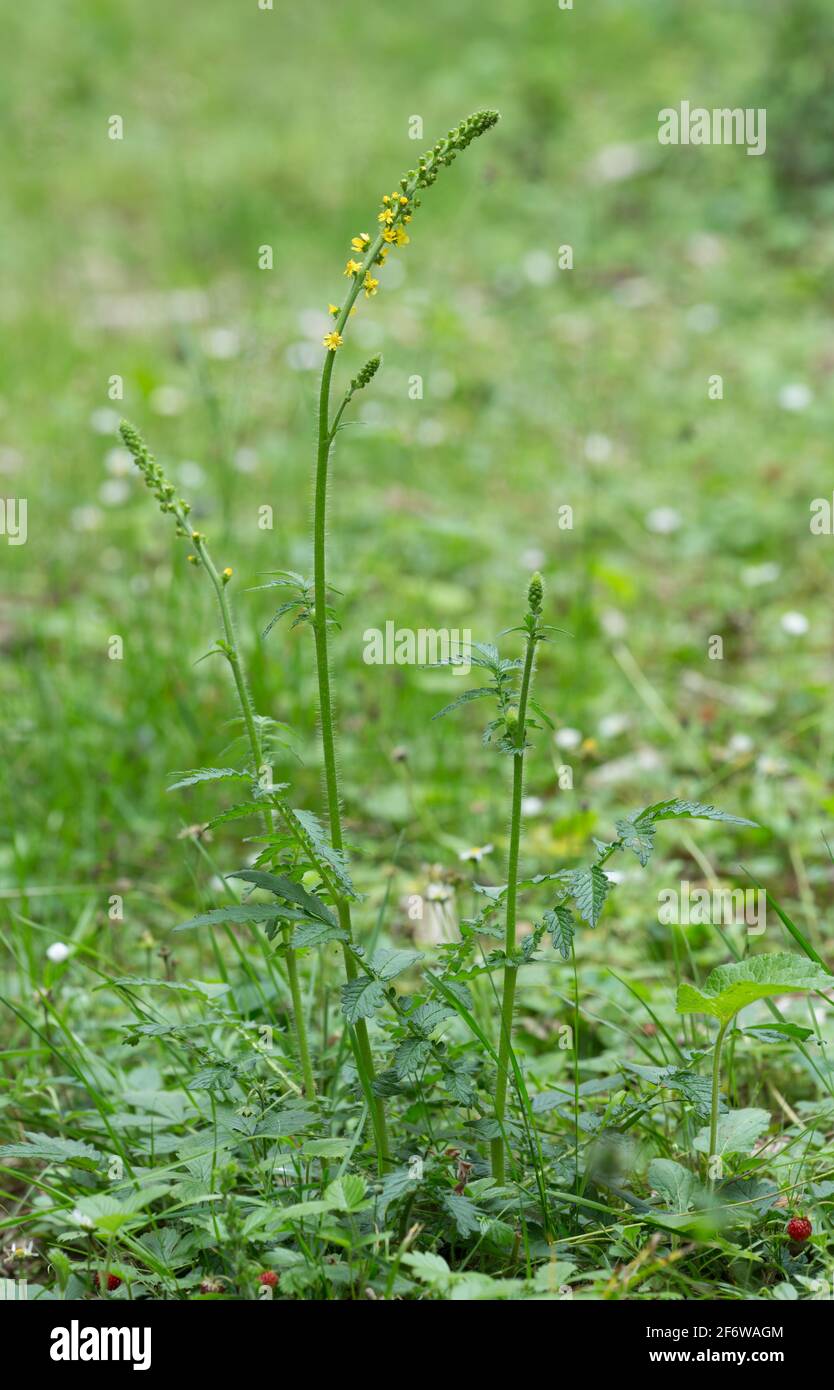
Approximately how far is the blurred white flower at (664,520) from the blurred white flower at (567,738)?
1131 mm

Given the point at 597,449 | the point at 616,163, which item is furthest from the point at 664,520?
the point at 616,163

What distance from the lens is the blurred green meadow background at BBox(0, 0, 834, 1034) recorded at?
9.20 feet

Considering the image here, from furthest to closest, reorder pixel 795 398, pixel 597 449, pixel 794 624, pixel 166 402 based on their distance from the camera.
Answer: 1. pixel 166 402
2. pixel 795 398
3. pixel 597 449
4. pixel 794 624

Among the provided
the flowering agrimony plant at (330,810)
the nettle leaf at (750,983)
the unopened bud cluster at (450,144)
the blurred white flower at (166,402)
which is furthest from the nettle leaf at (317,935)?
the blurred white flower at (166,402)

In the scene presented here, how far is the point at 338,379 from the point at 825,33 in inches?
120

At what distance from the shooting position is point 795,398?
14.6 feet

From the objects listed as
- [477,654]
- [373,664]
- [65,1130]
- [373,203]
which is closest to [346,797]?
[373,664]

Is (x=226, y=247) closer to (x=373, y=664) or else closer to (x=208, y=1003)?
(x=373, y=664)

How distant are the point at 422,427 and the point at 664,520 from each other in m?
1.09

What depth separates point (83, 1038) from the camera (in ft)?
6.82

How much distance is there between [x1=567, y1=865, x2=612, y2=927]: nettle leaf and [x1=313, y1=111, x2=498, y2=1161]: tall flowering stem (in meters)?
0.26

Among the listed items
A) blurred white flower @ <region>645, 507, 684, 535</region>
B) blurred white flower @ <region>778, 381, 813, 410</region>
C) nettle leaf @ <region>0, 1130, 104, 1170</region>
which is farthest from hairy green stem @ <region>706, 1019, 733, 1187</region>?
blurred white flower @ <region>778, 381, 813, 410</region>

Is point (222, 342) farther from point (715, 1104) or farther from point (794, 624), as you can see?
point (715, 1104)

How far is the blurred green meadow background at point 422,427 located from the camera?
280 centimetres
